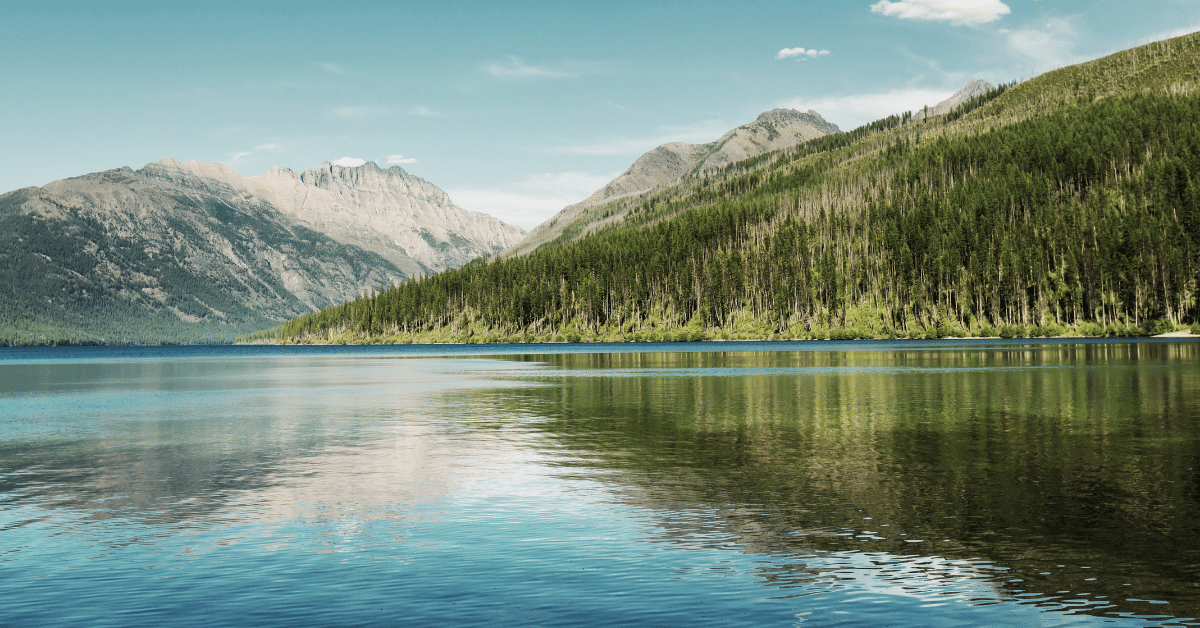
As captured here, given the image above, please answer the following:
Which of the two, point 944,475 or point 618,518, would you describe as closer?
point 618,518

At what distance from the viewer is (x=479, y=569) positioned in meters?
15.4

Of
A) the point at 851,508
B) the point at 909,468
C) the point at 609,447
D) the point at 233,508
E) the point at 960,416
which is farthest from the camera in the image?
the point at 960,416

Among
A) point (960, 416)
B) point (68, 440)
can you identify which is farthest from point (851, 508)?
point (68, 440)

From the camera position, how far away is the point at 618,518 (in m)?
19.6

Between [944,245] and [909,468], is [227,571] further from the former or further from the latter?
[944,245]

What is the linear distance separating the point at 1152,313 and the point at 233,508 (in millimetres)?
190547

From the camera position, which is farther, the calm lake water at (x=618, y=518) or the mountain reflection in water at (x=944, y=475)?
the mountain reflection in water at (x=944, y=475)

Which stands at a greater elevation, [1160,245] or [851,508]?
[1160,245]

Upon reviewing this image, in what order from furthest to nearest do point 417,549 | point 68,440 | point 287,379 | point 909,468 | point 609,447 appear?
point 287,379
point 68,440
point 609,447
point 909,468
point 417,549

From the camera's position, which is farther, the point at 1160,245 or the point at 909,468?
the point at 1160,245

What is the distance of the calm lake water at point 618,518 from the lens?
13344 millimetres

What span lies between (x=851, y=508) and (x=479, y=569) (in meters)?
9.30

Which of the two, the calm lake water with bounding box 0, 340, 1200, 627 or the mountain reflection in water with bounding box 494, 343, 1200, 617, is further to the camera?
the mountain reflection in water with bounding box 494, 343, 1200, 617

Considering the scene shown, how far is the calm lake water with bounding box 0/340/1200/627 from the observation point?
43.8ft
